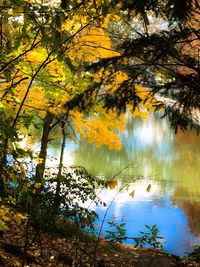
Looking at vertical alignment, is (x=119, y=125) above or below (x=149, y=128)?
below

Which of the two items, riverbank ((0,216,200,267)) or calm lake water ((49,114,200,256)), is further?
calm lake water ((49,114,200,256))

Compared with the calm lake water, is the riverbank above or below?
below

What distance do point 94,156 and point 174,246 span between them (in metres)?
12.3

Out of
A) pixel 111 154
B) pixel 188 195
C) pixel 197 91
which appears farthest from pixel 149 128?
pixel 197 91

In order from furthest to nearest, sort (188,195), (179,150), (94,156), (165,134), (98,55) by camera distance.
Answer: (165,134)
(179,150)
(94,156)
(188,195)
(98,55)

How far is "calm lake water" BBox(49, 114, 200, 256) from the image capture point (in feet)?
39.5

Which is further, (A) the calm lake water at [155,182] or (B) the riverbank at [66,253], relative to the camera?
(A) the calm lake water at [155,182]

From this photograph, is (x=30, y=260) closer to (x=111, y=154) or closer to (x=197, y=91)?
(x=197, y=91)

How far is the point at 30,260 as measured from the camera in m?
5.33

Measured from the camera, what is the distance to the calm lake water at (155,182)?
12047 millimetres

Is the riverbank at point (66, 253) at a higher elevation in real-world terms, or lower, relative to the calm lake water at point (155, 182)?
lower

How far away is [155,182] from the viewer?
17.4 meters

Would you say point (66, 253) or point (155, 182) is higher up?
point (155, 182)

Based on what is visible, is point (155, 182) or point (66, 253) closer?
point (66, 253)
